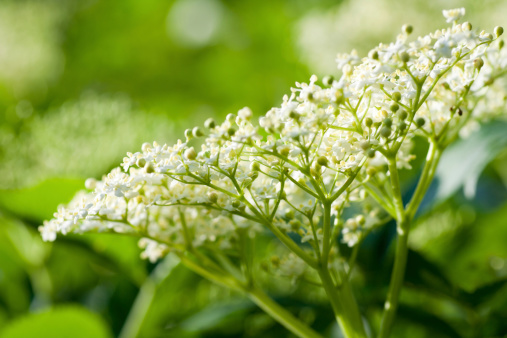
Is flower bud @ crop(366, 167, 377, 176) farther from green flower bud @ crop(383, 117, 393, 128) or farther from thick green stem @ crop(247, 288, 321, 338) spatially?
thick green stem @ crop(247, 288, 321, 338)

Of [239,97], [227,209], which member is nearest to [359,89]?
[227,209]

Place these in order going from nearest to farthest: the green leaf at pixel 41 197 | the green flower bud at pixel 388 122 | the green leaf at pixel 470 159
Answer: the green flower bud at pixel 388 122, the green leaf at pixel 470 159, the green leaf at pixel 41 197

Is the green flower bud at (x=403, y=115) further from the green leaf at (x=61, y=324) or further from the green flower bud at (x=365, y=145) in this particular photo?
the green leaf at (x=61, y=324)

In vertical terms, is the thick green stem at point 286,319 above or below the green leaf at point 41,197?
below

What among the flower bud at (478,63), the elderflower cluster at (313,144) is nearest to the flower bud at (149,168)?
the elderflower cluster at (313,144)

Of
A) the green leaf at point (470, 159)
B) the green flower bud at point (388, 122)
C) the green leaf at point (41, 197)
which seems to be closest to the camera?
the green flower bud at point (388, 122)
